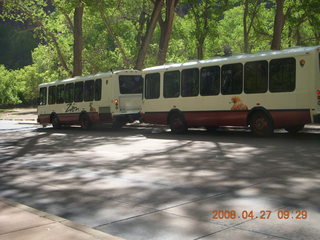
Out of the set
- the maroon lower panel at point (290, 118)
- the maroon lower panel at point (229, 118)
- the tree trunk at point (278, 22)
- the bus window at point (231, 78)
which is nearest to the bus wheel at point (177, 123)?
the maroon lower panel at point (229, 118)

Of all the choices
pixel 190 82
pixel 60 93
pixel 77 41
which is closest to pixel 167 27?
pixel 60 93

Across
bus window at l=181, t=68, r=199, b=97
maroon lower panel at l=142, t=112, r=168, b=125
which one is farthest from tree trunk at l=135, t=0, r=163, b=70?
bus window at l=181, t=68, r=199, b=97

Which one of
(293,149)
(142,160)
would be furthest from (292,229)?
(293,149)

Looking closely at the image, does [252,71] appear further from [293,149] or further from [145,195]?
[145,195]

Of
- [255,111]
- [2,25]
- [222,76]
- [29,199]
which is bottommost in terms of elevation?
[29,199]

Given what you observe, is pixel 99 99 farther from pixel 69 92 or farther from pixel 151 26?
pixel 151 26

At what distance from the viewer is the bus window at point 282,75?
14586 mm

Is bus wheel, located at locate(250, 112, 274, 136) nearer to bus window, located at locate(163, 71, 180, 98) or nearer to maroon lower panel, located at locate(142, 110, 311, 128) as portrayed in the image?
maroon lower panel, located at locate(142, 110, 311, 128)

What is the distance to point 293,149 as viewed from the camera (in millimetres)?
12156

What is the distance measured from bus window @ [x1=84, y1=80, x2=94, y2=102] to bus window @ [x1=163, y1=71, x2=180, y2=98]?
214 inches

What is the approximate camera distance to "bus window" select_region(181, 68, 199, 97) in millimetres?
18016

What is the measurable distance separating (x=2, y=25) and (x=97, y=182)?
126931mm

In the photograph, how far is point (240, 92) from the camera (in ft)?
53.2
